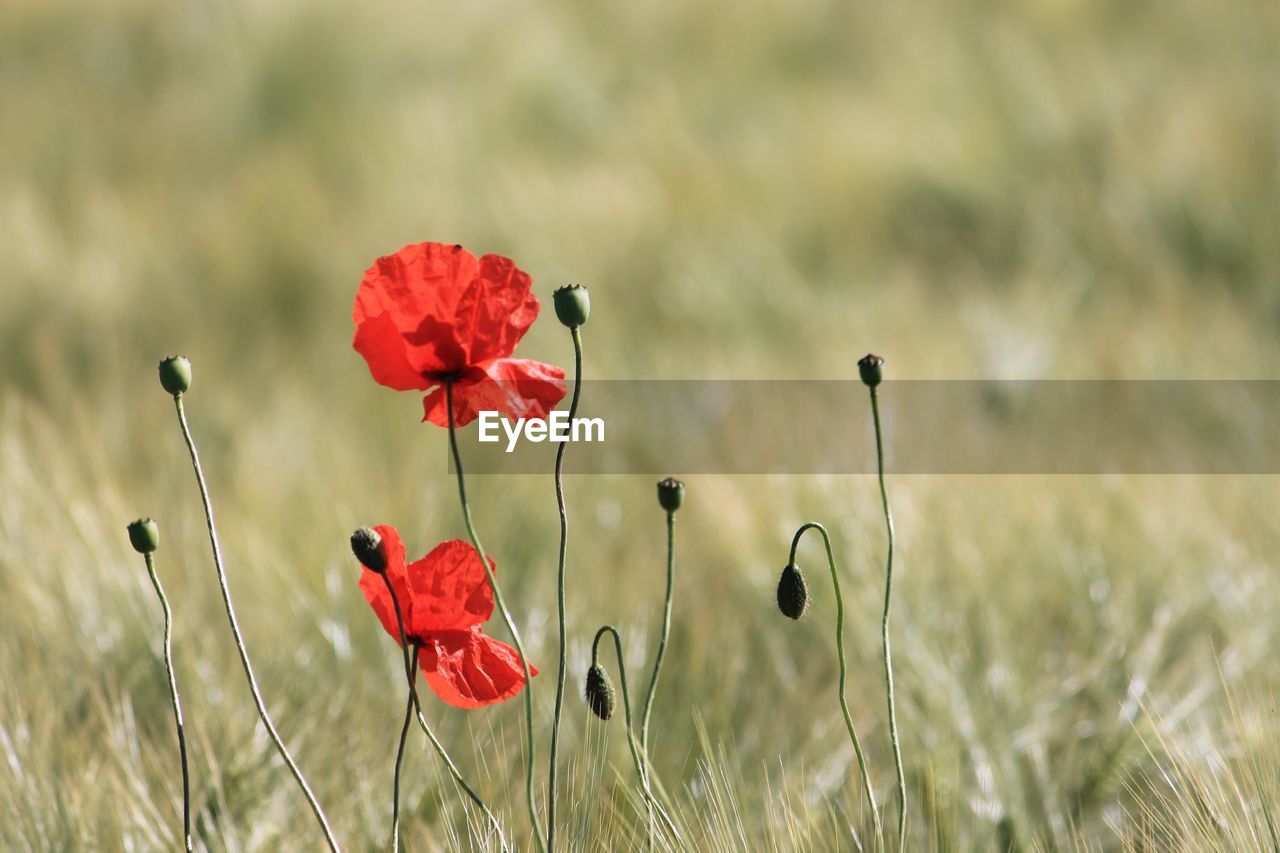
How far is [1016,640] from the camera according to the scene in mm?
1144

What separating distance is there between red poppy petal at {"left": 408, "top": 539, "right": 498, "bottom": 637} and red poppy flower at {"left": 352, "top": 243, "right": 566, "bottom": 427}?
0.08m

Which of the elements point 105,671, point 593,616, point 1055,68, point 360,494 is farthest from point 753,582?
point 1055,68

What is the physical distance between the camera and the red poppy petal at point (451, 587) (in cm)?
68

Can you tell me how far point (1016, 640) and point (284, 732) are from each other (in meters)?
0.61

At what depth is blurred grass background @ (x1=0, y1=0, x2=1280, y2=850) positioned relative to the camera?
3.03 feet

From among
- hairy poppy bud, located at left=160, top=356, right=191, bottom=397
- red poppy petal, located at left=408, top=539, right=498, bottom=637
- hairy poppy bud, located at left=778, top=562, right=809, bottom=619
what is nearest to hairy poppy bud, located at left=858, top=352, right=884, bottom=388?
hairy poppy bud, located at left=778, top=562, right=809, bottom=619

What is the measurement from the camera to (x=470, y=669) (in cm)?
69

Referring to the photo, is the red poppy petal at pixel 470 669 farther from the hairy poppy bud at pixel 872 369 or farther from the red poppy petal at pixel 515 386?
the hairy poppy bud at pixel 872 369

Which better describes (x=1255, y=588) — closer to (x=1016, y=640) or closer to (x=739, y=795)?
(x=1016, y=640)

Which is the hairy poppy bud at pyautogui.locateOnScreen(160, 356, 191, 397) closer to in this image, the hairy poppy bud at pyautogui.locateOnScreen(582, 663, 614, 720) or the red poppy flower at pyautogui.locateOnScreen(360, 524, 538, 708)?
the red poppy flower at pyautogui.locateOnScreen(360, 524, 538, 708)

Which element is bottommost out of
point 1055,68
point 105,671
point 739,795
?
point 739,795

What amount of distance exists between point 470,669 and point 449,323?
19cm

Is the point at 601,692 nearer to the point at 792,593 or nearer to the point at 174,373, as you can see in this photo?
the point at 792,593

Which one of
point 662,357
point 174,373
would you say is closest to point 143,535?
point 174,373
